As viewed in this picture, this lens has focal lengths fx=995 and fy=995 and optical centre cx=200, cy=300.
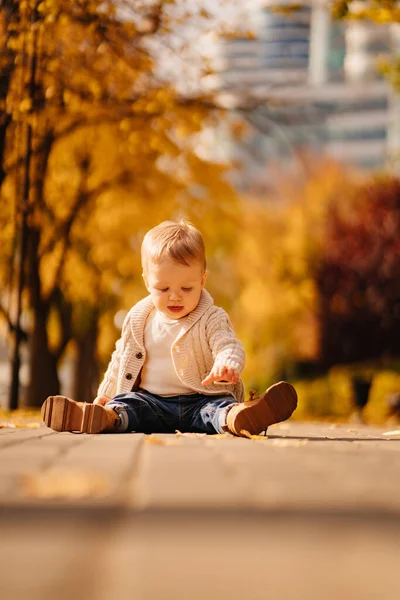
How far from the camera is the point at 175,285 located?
5.43 m

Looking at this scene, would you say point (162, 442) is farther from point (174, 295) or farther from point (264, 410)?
point (174, 295)

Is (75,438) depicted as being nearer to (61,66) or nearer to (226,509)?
(226,509)

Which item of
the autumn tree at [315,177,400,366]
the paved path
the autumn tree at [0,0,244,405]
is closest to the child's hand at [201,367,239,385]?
the paved path

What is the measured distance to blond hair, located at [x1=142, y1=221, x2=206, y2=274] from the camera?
536cm

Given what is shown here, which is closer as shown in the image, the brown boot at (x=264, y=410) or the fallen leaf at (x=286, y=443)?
the fallen leaf at (x=286, y=443)

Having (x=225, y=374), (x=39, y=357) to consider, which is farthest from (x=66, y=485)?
(x=39, y=357)

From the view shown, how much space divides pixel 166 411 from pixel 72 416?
2.19 ft

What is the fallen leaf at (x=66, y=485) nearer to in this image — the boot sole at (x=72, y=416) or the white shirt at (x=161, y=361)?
the boot sole at (x=72, y=416)

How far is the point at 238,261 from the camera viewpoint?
1706 inches

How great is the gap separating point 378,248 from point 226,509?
32217 millimetres

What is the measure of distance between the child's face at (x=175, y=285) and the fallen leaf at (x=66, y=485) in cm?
244

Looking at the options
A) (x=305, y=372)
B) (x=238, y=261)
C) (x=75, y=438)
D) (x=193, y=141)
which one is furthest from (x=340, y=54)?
(x=75, y=438)

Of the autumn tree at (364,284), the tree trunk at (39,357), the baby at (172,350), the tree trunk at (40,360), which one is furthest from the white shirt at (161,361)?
the autumn tree at (364,284)

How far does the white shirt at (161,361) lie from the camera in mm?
5520
